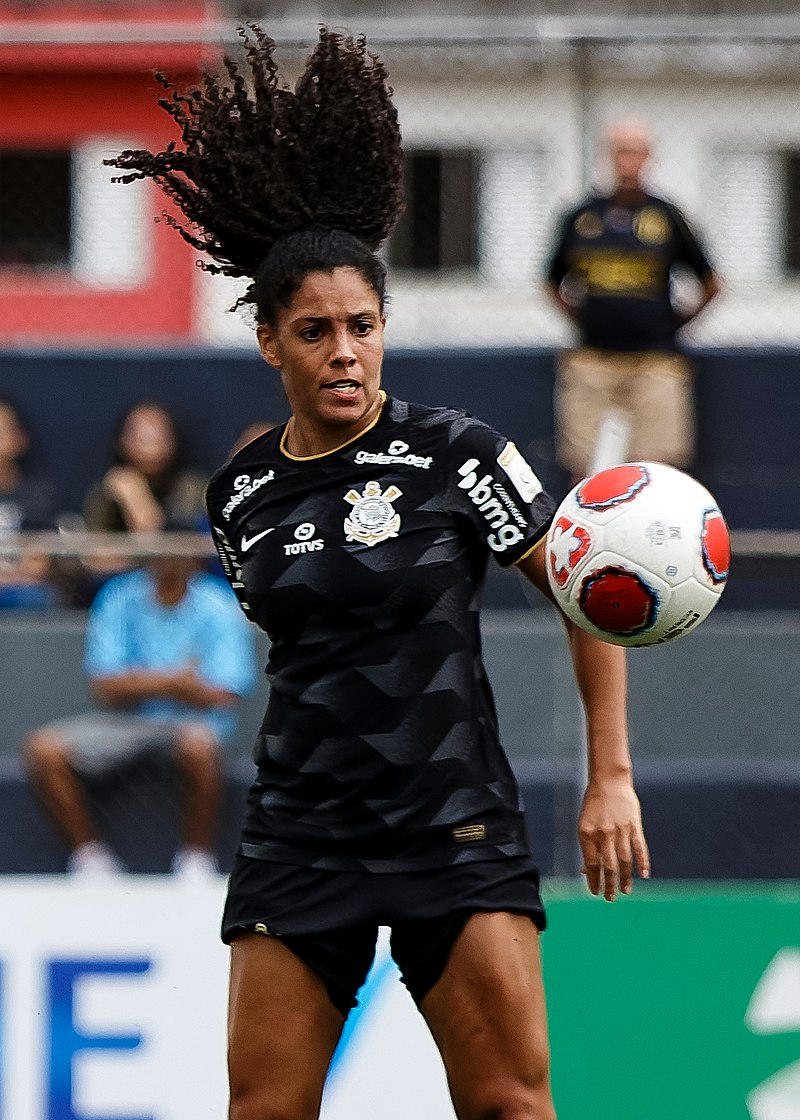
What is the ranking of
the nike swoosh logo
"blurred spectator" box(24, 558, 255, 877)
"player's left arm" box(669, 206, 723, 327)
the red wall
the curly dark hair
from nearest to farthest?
the nike swoosh logo → the curly dark hair → "blurred spectator" box(24, 558, 255, 877) → "player's left arm" box(669, 206, 723, 327) → the red wall

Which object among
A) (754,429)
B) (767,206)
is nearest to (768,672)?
(754,429)

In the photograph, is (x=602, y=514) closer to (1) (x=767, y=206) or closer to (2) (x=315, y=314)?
(2) (x=315, y=314)

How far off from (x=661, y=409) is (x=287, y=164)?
13.7 feet

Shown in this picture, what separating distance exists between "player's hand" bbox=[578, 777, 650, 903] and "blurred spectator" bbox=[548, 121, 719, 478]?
4324 millimetres

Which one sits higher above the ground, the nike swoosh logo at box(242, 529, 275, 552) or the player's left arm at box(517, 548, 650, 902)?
the nike swoosh logo at box(242, 529, 275, 552)

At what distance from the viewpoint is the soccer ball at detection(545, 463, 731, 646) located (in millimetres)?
3693

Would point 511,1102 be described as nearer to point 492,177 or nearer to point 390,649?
point 390,649

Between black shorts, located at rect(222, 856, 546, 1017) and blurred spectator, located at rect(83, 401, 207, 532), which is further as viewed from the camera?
blurred spectator, located at rect(83, 401, 207, 532)

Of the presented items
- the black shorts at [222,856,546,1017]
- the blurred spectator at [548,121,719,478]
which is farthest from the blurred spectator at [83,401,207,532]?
the black shorts at [222,856,546,1017]

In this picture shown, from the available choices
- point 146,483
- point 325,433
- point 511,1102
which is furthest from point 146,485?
point 511,1102

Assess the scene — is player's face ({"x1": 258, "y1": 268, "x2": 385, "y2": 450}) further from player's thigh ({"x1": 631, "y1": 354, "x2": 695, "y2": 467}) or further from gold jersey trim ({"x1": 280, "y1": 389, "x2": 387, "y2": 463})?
player's thigh ({"x1": 631, "y1": 354, "x2": 695, "y2": 467})

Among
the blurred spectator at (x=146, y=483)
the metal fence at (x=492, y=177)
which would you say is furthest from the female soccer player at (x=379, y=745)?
the metal fence at (x=492, y=177)

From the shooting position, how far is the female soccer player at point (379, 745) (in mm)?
3730

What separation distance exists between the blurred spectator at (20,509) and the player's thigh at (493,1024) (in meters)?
3.62
